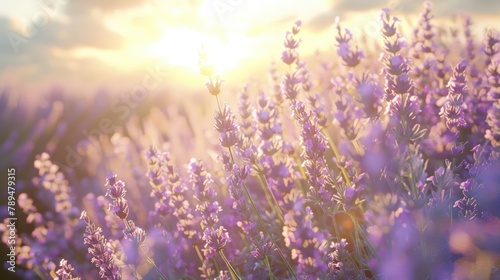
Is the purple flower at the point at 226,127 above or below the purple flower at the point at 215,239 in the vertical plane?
above

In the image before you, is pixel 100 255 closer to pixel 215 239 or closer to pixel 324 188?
pixel 215 239

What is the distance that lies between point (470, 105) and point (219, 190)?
9.49ft

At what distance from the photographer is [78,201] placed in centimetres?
688

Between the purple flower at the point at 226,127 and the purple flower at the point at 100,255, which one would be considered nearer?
the purple flower at the point at 100,255

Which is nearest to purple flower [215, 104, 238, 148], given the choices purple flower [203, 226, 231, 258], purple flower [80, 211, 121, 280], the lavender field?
the lavender field

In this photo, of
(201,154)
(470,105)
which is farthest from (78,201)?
(470,105)

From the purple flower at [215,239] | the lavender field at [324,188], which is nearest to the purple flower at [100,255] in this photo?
the lavender field at [324,188]

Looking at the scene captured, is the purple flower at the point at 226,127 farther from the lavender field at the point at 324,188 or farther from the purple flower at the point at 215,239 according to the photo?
the purple flower at the point at 215,239

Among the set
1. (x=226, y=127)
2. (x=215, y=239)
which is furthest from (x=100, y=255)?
(x=226, y=127)

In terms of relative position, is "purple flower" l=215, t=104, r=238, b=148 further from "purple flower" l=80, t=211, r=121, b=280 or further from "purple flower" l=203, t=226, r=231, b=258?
"purple flower" l=80, t=211, r=121, b=280

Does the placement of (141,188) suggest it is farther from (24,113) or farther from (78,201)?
(24,113)

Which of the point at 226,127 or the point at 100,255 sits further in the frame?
the point at 226,127

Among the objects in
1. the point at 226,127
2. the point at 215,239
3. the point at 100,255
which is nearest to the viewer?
the point at 100,255

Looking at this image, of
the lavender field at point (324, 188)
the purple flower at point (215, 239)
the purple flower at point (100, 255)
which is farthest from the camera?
the purple flower at point (215, 239)
